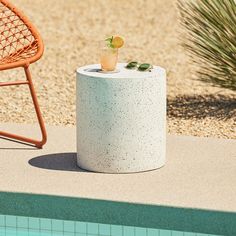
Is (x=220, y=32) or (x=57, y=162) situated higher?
(x=220, y=32)

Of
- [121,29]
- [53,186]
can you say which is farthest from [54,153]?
[121,29]

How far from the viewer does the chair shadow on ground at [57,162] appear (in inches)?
206

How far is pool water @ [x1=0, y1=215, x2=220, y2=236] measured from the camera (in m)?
4.56

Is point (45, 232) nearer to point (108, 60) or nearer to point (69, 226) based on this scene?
point (69, 226)

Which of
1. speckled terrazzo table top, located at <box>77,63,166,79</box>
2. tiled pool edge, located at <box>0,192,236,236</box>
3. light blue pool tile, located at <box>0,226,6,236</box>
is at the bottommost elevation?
light blue pool tile, located at <box>0,226,6,236</box>

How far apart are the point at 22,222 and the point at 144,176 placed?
70 cm

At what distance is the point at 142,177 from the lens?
502 centimetres

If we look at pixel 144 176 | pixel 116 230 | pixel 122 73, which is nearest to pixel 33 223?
pixel 116 230

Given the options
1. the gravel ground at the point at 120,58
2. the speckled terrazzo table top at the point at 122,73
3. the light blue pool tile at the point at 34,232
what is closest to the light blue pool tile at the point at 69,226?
the light blue pool tile at the point at 34,232

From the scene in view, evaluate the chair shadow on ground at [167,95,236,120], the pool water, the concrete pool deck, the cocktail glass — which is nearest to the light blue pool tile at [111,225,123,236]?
the pool water

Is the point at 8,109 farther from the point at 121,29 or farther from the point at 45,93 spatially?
the point at 121,29

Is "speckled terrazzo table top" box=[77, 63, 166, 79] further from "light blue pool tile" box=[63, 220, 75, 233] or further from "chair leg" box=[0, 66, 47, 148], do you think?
"light blue pool tile" box=[63, 220, 75, 233]

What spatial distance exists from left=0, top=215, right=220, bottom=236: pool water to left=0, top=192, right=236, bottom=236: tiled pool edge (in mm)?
30

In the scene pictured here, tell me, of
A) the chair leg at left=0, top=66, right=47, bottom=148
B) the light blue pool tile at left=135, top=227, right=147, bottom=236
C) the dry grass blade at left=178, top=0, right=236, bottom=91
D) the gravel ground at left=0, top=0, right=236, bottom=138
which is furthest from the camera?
the gravel ground at left=0, top=0, right=236, bottom=138
